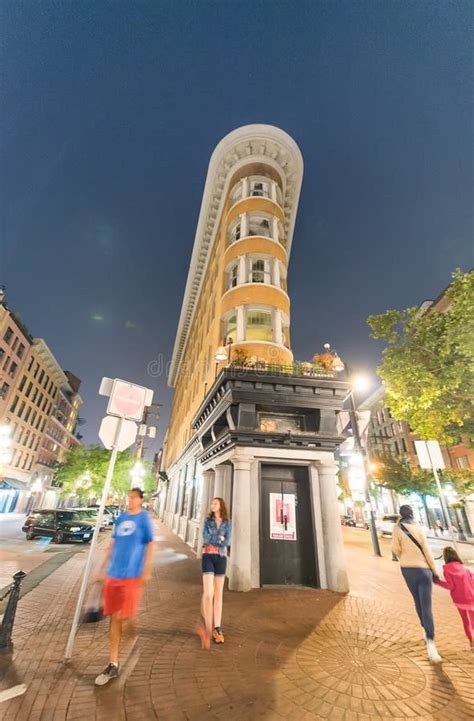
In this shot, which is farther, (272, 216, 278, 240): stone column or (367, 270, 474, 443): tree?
(272, 216, 278, 240): stone column

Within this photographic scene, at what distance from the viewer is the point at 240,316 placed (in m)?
14.7

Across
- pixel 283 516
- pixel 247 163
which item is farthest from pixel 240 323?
pixel 247 163

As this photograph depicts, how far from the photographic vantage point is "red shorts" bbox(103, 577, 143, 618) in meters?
3.77

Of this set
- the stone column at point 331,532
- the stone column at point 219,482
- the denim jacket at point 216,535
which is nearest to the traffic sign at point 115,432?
the denim jacket at point 216,535

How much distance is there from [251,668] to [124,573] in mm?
2127

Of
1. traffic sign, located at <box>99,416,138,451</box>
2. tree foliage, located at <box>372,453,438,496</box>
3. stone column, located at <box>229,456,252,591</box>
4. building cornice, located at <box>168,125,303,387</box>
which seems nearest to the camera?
traffic sign, located at <box>99,416,138,451</box>

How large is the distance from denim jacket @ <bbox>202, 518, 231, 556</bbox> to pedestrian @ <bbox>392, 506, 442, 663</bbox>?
2643 mm

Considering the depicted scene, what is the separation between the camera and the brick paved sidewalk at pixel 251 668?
10.6 ft

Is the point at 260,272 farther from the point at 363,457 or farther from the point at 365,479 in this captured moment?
the point at 365,479

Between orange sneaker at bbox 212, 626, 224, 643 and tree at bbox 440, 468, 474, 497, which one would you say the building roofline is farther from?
orange sneaker at bbox 212, 626, 224, 643

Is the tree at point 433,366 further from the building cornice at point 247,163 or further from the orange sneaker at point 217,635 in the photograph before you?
the building cornice at point 247,163

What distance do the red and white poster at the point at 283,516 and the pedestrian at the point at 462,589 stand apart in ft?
14.7

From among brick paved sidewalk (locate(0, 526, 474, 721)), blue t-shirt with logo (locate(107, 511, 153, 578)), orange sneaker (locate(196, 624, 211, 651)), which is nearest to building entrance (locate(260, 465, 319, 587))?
brick paved sidewalk (locate(0, 526, 474, 721))

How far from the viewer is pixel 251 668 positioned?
4.08 m
